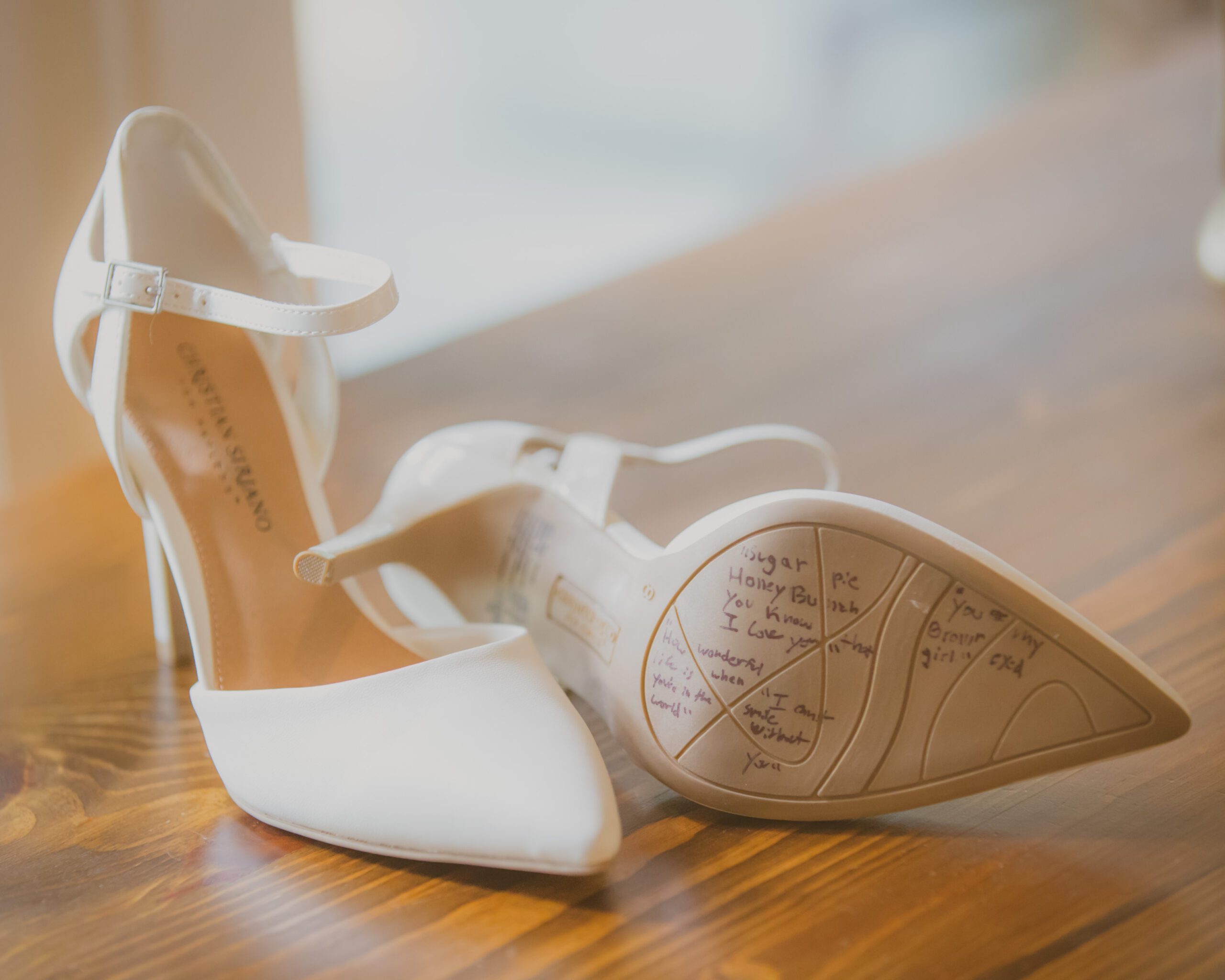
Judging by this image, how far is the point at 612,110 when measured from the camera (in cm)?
Result: 311

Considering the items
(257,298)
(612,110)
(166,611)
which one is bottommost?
(166,611)

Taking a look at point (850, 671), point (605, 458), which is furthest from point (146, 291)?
point (850, 671)

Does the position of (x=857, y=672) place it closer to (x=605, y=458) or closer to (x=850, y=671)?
(x=850, y=671)

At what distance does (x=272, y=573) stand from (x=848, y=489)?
365 mm

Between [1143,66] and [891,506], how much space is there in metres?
1.71

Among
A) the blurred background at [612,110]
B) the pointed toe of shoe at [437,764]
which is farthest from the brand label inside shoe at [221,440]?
the blurred background at [612,110]

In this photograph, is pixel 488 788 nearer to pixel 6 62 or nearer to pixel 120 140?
pixel 120 140

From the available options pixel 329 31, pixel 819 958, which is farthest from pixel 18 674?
pixel 329 31

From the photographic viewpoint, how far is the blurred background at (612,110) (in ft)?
8.09

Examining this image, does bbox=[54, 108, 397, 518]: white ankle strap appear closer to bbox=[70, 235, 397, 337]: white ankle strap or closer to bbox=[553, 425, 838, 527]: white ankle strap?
bbox=[70, 235, 397, 337]: white ankle strap

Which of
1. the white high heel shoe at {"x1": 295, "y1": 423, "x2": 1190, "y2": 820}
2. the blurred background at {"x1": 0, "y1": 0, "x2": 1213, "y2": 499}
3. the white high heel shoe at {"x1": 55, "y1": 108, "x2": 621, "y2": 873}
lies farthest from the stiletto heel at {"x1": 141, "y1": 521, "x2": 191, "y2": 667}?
the blurred background at {"x1": 0, "y1": 0, "x2": 1213, "y2": 499}

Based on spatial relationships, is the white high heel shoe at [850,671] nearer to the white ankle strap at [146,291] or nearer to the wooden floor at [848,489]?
the wooden floor at [848,489]

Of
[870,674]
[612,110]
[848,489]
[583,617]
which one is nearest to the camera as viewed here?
[870,674]

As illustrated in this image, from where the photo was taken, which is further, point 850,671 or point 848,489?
point 848,489
